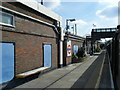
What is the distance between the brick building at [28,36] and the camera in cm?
905

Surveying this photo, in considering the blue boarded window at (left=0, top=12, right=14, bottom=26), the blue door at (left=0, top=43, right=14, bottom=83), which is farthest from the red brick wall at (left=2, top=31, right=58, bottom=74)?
the blue boarded window at (left=0, top=12, right=14, bottom=26)

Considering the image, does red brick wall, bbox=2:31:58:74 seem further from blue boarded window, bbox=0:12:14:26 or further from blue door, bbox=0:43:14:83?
blue boarded window, bbox=0:12:14:26

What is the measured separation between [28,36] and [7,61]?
111 inches

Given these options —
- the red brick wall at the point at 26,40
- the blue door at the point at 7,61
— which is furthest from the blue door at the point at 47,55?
the blue door at the point at 7,61

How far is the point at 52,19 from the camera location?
1571 centimetres

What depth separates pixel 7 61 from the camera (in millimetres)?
8992

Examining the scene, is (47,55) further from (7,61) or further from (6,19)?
(6,19)

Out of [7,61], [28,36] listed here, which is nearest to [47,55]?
[28,36]

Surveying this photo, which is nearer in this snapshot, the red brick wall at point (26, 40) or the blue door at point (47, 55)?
the red brick wall at point (26, 40)

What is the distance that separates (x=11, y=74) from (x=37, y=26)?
472 cm

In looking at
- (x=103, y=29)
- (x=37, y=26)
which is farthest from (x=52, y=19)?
(x=103, y=29)

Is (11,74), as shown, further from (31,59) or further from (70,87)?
(70,87)

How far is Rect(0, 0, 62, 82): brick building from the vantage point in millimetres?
A: 9047

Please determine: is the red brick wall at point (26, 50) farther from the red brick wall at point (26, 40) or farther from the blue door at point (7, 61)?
the blue door at point (7, 61)
